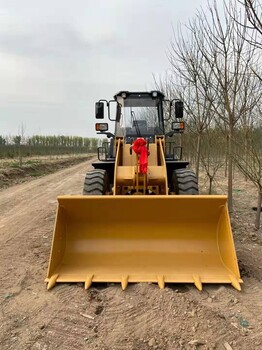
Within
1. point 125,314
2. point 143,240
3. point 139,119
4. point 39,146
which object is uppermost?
point 139,119

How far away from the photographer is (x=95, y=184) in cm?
611

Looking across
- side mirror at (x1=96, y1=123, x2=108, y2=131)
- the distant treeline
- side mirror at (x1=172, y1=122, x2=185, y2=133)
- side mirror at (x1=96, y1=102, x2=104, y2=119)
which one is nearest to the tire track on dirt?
side mirror at (x1=96, y1=123, x2=108, y2=131)

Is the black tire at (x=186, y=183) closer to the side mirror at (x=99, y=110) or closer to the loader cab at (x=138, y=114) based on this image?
the loader cab at (x=138, y=114)

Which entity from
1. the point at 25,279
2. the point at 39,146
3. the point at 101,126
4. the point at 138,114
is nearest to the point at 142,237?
the point at 25,279

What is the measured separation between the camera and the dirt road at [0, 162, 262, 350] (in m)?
3.17

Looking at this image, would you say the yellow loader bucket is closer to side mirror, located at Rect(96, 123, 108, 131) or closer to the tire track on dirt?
the tire track on dirt

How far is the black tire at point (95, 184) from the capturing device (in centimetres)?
605

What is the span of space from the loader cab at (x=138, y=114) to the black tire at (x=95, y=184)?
1.21m

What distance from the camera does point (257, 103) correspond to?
8445mm

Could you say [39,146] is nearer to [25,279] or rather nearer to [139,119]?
[139,119]

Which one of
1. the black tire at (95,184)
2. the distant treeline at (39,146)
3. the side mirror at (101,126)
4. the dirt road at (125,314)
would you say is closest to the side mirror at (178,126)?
the side mirror at (101,126)

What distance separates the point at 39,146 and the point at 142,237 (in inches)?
1675

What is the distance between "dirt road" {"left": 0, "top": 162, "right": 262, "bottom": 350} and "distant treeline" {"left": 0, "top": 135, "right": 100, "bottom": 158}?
19.1 metres

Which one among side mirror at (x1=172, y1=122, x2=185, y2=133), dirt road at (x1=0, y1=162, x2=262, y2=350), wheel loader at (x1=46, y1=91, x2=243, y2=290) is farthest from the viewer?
side mirror at (x1=172, y1=122, x2=185, y2=133)
